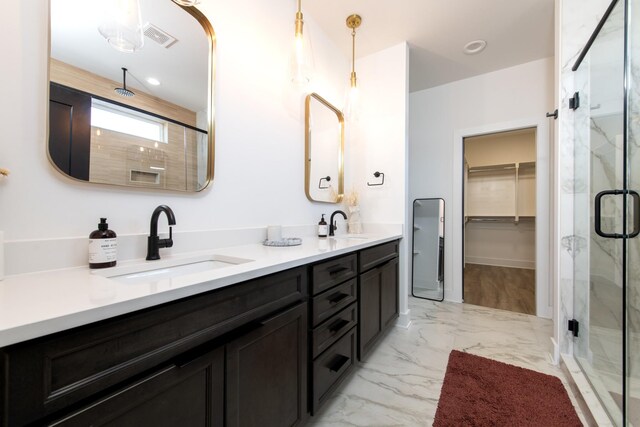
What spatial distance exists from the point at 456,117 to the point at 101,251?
3.69 meters

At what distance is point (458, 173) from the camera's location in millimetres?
3193

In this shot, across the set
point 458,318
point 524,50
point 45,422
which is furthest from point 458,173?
point 45,422

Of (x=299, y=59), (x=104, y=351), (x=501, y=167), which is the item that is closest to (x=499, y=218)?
(x=501, y=167)

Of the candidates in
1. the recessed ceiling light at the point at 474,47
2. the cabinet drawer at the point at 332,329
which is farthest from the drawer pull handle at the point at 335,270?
the recessed ceiling light at the point at 474,47

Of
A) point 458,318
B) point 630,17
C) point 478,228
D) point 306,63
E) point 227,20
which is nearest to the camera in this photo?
point 630,17

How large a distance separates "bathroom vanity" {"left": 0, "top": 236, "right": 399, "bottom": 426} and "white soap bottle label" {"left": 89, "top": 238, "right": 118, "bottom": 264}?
0.08 meters

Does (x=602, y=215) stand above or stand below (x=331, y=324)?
above

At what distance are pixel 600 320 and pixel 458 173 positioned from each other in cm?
199

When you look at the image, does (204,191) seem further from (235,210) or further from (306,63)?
(306,63)

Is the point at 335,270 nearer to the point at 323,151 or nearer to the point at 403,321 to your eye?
the point at 323,151

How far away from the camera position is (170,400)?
0.65m

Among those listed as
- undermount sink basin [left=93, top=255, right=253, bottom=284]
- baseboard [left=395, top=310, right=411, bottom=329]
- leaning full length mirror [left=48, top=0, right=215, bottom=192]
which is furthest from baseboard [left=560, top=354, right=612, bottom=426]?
leaning full length mirror [left=48, top=0, right=215, bottom=192]

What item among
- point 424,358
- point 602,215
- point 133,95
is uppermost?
point 133,95

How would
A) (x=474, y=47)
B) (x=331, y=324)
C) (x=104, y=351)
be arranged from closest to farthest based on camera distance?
(x=104, y=351), (x=331, y=324), (x=474, y=47)
